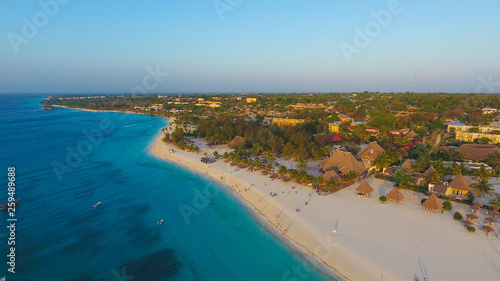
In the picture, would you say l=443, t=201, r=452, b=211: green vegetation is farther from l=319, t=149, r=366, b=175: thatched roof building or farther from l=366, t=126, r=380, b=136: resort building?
l=366, t=126, r=380, b=136: resort building

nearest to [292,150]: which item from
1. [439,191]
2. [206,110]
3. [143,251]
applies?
[439,191]

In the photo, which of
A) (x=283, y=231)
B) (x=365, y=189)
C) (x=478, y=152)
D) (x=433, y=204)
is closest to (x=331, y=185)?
(x=365, y=189)

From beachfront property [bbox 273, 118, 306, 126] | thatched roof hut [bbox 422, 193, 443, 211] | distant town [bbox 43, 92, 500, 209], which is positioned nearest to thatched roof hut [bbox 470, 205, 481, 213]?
distant town [bbox 43, 92, 500, 209]

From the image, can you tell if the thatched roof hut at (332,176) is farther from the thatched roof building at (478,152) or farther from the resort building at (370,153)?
the thatched roof building at (478,152)

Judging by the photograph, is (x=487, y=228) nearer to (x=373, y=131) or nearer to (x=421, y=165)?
(x=421, y=165)

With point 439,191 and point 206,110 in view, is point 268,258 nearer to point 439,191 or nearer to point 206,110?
point 439,191
